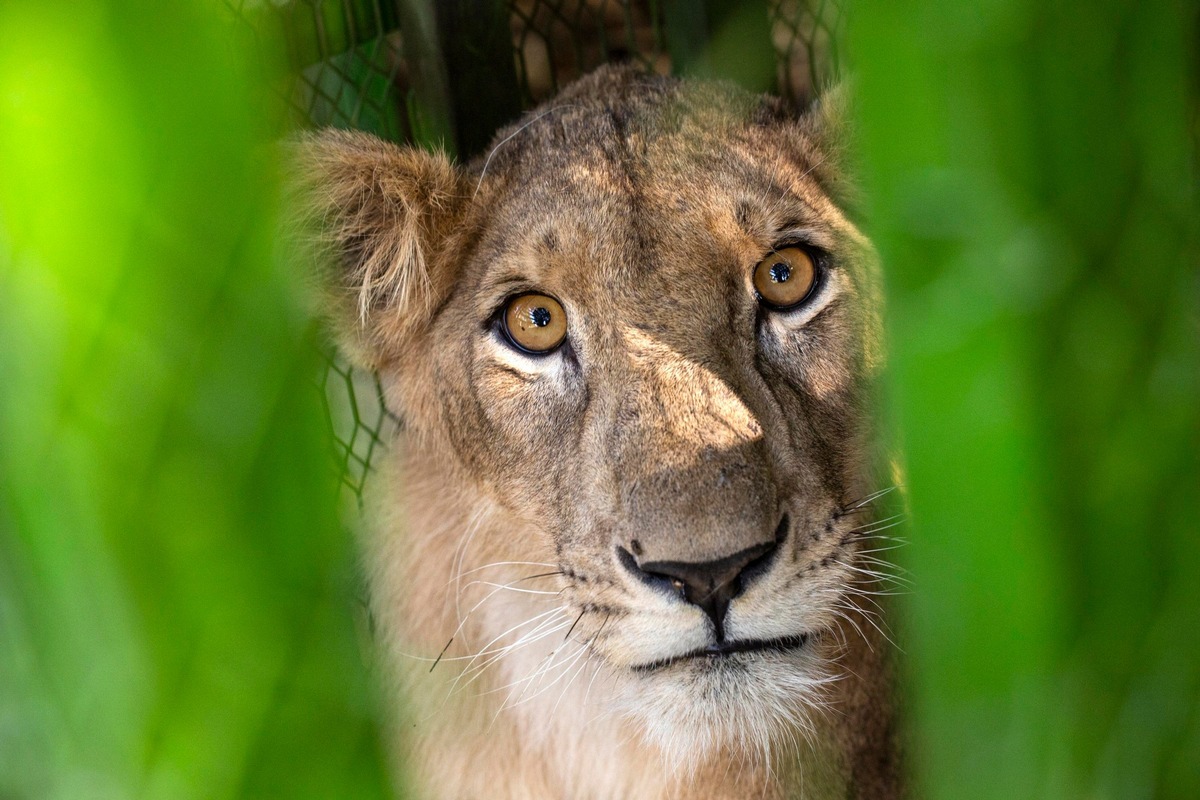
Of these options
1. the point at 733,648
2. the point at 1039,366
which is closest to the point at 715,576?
the point at 733,648

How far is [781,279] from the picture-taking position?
253 cm

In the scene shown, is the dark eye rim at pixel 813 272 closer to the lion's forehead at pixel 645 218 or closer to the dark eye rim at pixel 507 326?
the lion's forehead at pixel 645 218

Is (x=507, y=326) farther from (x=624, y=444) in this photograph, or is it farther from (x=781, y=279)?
(x=781, y=279)

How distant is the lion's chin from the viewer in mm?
2123

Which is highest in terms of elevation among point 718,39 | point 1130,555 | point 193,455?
point 718,39

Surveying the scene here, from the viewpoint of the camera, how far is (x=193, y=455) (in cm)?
61

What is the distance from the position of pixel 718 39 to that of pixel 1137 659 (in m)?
3.47

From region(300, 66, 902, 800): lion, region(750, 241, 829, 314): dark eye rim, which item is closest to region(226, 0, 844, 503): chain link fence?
region(300, 66, 902, 800): lion

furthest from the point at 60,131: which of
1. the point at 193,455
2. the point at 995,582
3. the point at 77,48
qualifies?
the point at 995,582

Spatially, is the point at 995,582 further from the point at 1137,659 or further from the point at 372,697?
the point at 372,697

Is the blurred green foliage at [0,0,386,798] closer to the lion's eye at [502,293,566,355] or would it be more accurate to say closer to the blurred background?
the blurred background

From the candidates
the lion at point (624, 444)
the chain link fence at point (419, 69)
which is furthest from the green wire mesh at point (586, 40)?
the lion at point (624, 444)

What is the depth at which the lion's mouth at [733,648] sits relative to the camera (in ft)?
6.82

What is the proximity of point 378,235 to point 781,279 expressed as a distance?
1.01 m
